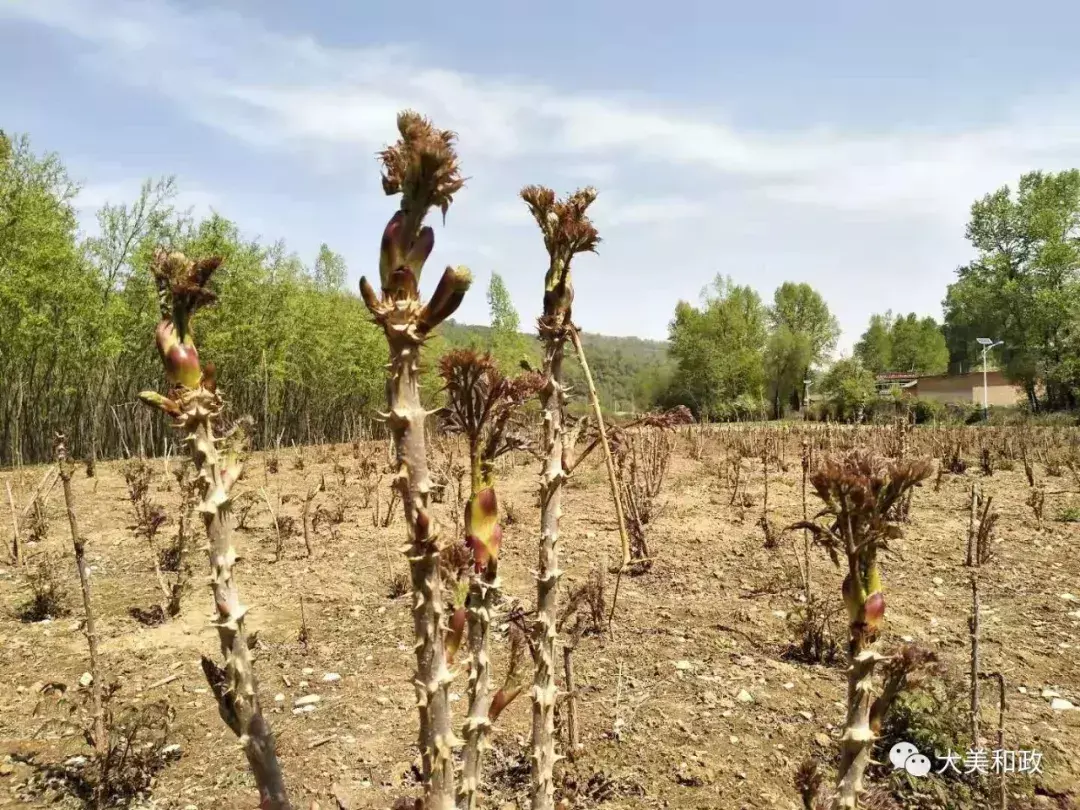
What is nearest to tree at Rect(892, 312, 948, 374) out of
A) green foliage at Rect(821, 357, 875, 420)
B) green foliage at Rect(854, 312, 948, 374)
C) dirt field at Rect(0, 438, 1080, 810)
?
green foliage at Rect(854, 312, 948, 374)

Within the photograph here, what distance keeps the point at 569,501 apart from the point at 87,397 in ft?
57.9

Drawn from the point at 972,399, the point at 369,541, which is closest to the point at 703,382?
the point at 972,399

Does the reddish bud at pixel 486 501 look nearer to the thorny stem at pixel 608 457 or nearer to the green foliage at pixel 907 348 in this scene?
the thorny stem at pixel 608 457

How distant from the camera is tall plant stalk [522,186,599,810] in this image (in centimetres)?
154

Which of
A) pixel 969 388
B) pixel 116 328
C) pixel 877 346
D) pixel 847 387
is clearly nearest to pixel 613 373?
pixel 877 346

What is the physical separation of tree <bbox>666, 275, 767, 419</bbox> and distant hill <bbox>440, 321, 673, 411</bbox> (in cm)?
326

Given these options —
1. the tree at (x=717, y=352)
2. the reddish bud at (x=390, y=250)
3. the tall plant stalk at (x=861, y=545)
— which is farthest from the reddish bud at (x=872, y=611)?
the tree at (x=717, y=352)

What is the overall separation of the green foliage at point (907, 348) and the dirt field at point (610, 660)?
59.4 metres

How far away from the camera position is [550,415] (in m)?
1.65

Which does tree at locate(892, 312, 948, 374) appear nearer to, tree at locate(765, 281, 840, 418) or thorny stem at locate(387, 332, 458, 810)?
tree at locate(765, 281, 840, 418)

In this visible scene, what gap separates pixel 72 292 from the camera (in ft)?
54.9

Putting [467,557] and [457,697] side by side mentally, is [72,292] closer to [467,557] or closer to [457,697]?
[457,697]

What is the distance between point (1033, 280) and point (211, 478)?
38.3m

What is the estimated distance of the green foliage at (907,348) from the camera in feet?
202
